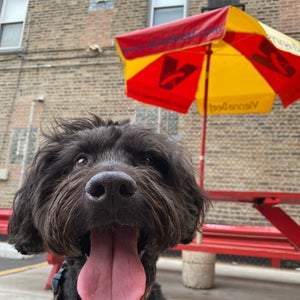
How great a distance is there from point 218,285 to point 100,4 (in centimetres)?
720

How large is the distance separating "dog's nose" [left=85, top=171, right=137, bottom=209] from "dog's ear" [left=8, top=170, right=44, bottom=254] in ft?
2.09

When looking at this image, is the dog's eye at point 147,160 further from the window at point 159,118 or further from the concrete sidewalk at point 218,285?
the window at point 159,118

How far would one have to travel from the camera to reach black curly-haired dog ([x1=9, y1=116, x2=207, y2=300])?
155 centimetres

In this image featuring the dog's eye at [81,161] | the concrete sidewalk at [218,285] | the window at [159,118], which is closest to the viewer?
the dog's eye at [81,161]

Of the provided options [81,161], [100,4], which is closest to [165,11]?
[100,4]

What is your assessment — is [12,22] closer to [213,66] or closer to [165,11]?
[165,11]

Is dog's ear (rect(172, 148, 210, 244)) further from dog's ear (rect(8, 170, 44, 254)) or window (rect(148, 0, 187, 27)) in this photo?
window (rect(148, 0, 187, 27))

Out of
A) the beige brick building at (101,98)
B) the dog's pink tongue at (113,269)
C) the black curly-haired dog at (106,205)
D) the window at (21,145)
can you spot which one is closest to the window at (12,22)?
the beige brick building at (101,98)

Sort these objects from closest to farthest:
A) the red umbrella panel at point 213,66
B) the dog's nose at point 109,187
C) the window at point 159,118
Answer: the dog's nose at point 109,187 < the red umbrella panel at point 213,66 < the window at point 159,118

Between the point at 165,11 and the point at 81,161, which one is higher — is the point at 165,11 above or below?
above

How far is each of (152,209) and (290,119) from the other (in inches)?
255

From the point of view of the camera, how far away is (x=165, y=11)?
29.8 ft

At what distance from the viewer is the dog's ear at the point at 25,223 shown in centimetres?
203

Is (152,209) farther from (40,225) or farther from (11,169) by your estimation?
(11,169)
